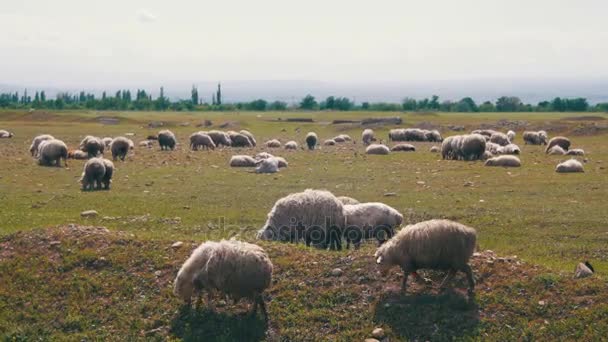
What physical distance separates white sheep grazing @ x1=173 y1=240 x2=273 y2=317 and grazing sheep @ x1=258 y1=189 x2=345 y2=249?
4.07m

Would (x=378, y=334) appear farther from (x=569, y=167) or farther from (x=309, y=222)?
(x=569, y=167)

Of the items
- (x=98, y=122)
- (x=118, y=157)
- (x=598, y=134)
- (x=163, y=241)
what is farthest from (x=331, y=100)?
(x=163, y=241)

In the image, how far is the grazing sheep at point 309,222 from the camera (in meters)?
15.7

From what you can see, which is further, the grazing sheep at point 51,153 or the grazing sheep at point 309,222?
the grazing sheep at point 51,153

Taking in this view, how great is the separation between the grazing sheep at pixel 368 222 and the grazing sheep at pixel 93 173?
40.9 feet

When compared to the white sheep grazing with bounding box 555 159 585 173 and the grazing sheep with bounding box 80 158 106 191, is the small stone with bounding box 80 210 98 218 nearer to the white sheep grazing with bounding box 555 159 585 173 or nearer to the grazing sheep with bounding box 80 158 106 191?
the grazing sheep with bounding box 80 158 106 191

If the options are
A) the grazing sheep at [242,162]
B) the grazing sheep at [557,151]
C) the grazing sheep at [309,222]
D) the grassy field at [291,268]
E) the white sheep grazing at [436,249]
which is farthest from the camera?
the grazing sheep at [557,151]

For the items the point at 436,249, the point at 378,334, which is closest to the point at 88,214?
the point at 378,334

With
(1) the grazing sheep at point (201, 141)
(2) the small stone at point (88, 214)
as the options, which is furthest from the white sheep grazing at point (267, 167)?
(1) the grazing sheep at point (201, 141)

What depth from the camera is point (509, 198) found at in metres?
22.8

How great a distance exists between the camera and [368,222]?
16312 mm

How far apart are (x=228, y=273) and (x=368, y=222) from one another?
596 centimetres

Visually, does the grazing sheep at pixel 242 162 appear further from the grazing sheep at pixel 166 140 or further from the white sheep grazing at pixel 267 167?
the grazing sheep at pixel 166 140

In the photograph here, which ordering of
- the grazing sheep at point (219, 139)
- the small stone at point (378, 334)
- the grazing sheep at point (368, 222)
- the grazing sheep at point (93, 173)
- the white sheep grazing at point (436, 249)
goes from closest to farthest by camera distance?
the small stone at point (378, 334)
the white sheep grazing at point (436, 249)
the grazing sheep at point (368, 222)
the grazing sheep at point (93, 173)
the grazing sheep at point (219, 139)
